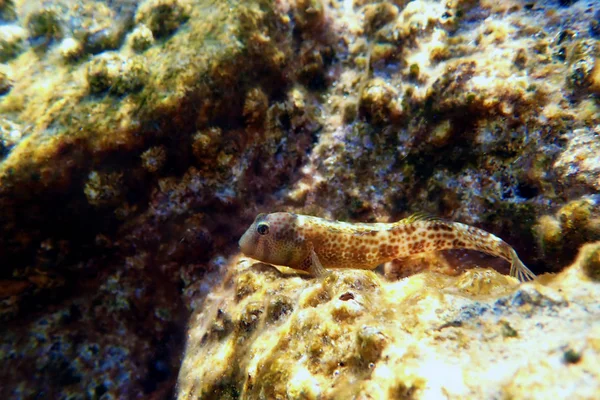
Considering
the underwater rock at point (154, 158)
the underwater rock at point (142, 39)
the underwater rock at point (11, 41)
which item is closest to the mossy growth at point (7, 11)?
the underwater rock at point (11, 41)

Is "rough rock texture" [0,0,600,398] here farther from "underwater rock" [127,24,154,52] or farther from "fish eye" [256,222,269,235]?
"fish eye" [256,222,269,235]

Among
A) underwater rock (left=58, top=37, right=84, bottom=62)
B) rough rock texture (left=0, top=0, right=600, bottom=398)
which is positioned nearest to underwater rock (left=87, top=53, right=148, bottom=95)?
rough rock texture (left=0, top=0, right=600, bottom=398)

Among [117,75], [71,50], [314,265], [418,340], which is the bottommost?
[314,265]

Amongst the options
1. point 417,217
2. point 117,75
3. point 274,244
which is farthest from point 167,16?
point 417,217

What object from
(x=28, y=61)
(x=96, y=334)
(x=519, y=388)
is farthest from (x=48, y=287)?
(x=519, y=388)

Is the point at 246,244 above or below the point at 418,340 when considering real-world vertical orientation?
below

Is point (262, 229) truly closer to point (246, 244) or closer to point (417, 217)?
point (246, 244)

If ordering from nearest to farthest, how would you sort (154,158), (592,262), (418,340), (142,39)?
(418,340) < (592,262) < (154,158) < (142,39)

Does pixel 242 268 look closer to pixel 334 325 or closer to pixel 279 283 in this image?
pixel 279 283
